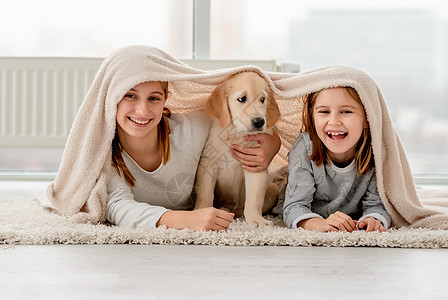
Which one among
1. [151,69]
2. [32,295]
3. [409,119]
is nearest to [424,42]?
[409,119]

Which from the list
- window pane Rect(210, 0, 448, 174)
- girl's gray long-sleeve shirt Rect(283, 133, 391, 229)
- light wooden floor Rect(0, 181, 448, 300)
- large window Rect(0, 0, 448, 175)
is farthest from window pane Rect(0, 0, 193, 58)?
light wooden floor Rect(0, 181, 448, 300)

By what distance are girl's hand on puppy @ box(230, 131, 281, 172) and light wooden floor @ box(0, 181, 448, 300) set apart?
41 centimetres

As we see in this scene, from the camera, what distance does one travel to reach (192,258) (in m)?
1.35

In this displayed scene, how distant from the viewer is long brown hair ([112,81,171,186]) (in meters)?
1.81

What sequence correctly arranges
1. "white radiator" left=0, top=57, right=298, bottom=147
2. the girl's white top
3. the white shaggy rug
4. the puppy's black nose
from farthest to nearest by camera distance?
"white radiator" left=0, top=57, right=298, bottom=147
the girl's white top
the puppy's black nose
the white shaggy rug

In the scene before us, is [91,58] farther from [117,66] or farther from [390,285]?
[390,285]

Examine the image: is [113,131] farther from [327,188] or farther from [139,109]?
[327,188]

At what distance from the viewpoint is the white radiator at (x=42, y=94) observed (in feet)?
10.7

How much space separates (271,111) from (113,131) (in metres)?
0.50

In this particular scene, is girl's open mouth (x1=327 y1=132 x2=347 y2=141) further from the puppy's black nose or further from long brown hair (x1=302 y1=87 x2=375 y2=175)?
the puppy's black nose

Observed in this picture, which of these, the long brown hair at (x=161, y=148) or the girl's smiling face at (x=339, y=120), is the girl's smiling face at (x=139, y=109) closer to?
the long brown hair at (x=161, y=148)

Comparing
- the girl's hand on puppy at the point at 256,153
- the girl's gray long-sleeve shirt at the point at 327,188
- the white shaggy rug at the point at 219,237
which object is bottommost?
the white shaggy rug at the point at 219,237

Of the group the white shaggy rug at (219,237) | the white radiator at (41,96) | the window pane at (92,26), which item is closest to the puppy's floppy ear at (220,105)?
the white shaggy rug at (219,237)

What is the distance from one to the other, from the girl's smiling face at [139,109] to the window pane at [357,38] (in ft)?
6.14
